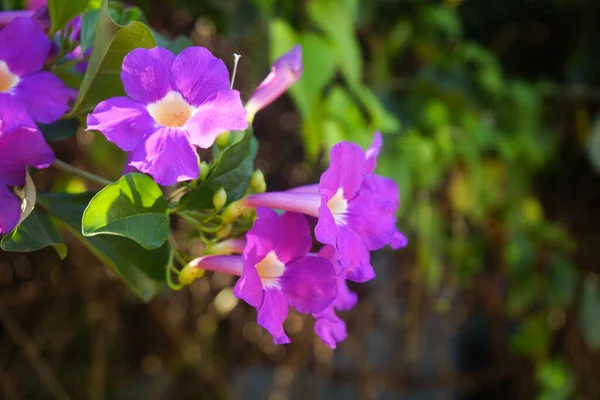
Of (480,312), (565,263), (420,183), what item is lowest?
(480,312)

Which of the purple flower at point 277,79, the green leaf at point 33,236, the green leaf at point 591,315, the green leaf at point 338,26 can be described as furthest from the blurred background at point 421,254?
the green leaf at point 33,236

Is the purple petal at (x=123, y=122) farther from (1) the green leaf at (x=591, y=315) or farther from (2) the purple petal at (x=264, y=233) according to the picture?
(1) the green leaf at (x=591, y=315)

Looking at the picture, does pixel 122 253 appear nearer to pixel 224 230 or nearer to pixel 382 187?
pixel 224 230

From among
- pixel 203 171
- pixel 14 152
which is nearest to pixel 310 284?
pixel 203 171

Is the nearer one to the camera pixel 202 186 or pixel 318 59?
pixel 202 186

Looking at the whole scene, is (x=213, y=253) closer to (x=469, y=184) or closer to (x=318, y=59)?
(x=318, y=59)

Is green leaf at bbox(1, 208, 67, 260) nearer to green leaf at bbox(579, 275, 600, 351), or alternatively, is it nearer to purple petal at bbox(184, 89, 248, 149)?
purple petal at bbox(184, 89, 248, 149)

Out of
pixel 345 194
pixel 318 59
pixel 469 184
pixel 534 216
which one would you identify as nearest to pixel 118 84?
pixel 345 194
